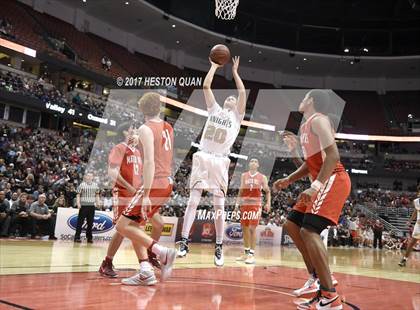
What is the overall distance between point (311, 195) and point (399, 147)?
126 ft

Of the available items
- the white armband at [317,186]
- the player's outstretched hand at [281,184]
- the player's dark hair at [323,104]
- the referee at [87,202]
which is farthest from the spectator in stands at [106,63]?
the white armband at [317,186]

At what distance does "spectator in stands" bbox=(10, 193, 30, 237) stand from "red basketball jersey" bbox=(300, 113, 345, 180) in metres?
8.87

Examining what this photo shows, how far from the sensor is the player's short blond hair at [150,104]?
181 inches

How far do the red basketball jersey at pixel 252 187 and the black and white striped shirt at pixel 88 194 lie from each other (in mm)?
3613

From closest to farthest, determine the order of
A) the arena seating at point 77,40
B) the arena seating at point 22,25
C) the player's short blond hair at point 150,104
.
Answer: the player's short blond hair at point 150,104 < the arena seating at point 22,25 < the arena seating at point 77,40

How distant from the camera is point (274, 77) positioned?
119 feet

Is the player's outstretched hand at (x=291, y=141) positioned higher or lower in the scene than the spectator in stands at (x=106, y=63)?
lower

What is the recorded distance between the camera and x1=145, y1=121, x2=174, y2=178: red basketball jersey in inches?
181

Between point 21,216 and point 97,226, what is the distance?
2004 mm

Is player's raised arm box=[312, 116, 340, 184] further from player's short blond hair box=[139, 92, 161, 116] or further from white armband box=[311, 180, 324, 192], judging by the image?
player's short blond hair box=[139, 92, 161, 116]

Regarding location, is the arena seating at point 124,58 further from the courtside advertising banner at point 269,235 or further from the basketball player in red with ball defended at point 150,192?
the basketball player in red with ball defended at point 150,192

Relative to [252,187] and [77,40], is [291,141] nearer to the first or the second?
[252,187]

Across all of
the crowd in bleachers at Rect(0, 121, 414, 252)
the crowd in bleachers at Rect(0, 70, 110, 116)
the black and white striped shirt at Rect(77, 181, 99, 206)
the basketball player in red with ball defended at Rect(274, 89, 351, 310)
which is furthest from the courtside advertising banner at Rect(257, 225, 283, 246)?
the basketball player in red with ball defended at Rect(274, 89, 351, 310)

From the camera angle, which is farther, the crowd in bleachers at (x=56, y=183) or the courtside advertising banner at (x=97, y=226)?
the courtside advertising banner at (x=97, y=226)
